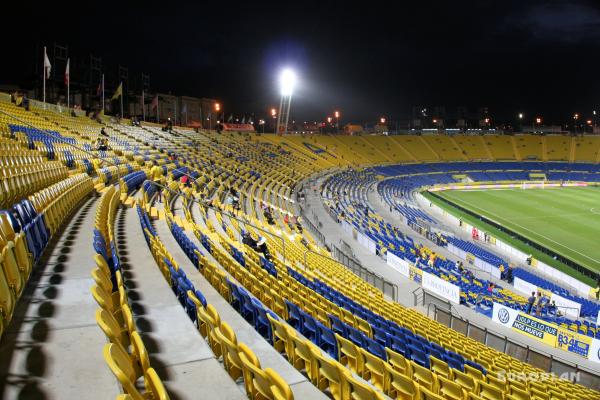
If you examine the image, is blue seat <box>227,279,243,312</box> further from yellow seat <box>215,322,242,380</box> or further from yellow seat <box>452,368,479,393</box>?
yellow seat <box>452,368,479,393</box>

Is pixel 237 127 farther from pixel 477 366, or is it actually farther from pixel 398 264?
pixel 477 366

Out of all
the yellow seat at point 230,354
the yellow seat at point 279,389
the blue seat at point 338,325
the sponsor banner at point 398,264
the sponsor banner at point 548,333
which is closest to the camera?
the yellow seat at point 279,389

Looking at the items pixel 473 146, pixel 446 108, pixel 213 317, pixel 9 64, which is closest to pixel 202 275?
pixel 213 317

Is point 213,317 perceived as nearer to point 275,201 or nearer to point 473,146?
point 275,201

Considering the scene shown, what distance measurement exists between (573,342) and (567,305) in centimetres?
455

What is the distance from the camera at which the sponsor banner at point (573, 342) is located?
434 inches

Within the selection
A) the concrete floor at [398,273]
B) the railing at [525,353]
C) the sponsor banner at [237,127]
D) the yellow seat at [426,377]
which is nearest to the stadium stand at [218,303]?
the yellow seat at [426,377]

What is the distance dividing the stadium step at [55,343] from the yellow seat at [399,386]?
279cm

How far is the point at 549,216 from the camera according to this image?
35.2m

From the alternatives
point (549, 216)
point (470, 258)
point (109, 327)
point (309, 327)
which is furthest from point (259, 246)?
point (549, 216)

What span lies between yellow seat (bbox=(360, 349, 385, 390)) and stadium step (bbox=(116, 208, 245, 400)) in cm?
187

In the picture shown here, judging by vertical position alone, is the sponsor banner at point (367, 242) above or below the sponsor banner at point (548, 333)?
above

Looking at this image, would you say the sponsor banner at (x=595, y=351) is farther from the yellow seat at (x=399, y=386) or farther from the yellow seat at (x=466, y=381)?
the yellow seat at (x=399, y=386)

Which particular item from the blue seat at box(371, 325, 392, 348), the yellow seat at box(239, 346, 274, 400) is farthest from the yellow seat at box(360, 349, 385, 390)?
the yellow seat at box(239, 346, 274, 400)
